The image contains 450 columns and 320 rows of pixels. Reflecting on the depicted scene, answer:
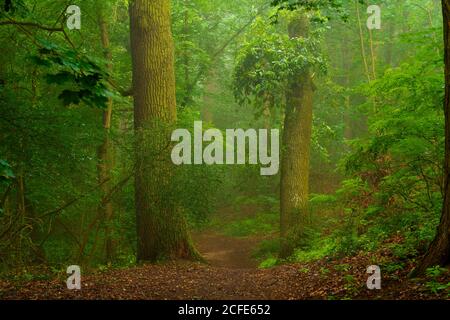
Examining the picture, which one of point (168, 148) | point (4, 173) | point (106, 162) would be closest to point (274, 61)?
point (168, 148)

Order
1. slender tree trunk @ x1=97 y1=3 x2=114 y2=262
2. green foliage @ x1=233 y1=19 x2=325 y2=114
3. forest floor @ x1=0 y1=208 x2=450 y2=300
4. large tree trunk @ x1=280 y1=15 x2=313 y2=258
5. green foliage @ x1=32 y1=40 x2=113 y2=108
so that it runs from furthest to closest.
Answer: large tree trunk @ x1=280 y1=15 x2=313 y2=258
green foliage @ x1=233 y1=19 x2=325 y2=114
slender tree trunk @ x1=97 y1=3 x2=114 y2=262
forest floor @ x1=0 y1=208 x2=450 y2=300
green foliage @ x1=32 y1=40 x2=113 y2=108

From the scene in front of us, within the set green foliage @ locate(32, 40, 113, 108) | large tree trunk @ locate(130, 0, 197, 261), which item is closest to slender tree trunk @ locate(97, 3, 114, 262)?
large tree trunk @ locate(130, 0, 197, 261)

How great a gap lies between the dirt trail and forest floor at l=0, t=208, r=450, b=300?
5193mm

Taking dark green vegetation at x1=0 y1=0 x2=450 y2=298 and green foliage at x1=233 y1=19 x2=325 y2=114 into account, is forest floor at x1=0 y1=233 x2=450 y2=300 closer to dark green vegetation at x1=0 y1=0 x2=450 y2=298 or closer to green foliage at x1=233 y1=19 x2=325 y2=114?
dark green vegetation at x1=0 y1=0 x2=450 y2=298

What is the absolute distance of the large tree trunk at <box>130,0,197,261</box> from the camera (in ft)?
33.8

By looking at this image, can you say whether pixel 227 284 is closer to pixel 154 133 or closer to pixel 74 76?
pixel 154 133

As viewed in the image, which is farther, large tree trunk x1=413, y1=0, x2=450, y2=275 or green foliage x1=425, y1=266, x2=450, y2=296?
large tree trunk x1=413, y1=0, x2=450, y2=275

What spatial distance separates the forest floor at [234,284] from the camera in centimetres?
619

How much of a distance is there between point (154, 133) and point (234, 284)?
3634 millimetres

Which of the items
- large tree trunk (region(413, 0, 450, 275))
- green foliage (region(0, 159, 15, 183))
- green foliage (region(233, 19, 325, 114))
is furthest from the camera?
green foliage (region(233, 19, 325, 114))

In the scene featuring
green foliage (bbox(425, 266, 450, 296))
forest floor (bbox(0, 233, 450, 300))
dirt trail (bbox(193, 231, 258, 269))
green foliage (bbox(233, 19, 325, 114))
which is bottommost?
dirt trail (bbox(193, 231, 258, 269))

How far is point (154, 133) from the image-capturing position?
33.5 feet
